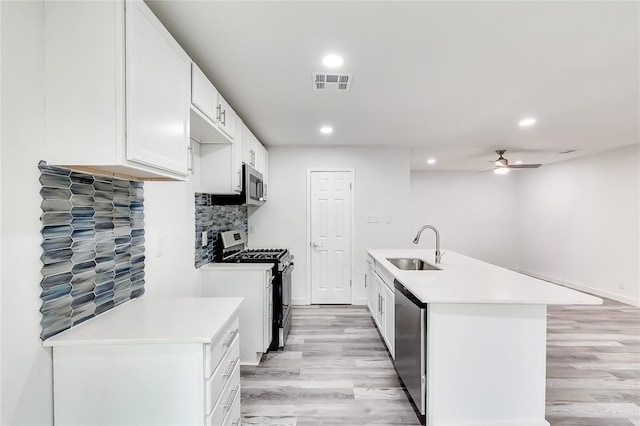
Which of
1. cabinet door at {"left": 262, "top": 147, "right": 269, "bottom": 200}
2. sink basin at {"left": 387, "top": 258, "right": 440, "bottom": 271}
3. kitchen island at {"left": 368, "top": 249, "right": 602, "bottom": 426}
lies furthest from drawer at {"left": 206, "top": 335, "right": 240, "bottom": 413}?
cabinet door at {"left": 262, "top": 147, "right": 269, "bottom": 200}

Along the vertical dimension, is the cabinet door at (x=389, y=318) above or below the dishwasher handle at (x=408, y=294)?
below

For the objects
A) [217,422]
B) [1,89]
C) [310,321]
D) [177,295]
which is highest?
[1,89]

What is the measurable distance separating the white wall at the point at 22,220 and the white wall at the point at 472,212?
699 centimetres

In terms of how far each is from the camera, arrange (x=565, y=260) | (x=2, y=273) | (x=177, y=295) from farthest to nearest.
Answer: (x=565, y=260), (x=177, y=295), (x=2, y=273)

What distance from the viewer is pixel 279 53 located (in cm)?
200

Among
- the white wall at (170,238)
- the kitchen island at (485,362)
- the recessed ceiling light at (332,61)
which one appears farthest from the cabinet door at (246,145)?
the kitchen island at (485,362)

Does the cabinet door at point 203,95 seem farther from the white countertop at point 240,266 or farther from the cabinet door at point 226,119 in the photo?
the white countertop at point 240,266

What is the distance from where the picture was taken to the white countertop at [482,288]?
1850 mm

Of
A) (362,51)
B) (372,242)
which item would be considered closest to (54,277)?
(362,51)

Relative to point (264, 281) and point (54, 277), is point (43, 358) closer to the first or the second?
point (54, 277)

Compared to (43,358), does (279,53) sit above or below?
above

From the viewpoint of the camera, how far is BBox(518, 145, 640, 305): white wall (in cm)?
476

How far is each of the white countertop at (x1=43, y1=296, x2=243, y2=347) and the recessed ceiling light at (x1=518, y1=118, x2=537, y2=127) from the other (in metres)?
3.50

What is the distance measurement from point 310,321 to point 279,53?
3.15 meters
